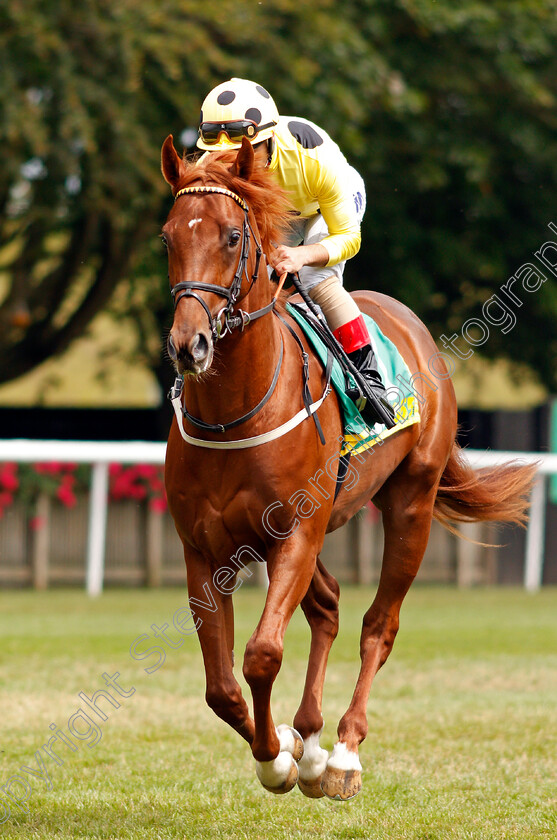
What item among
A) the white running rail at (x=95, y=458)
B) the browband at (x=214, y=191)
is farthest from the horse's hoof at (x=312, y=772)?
the white running rail at (x=95, y=458)

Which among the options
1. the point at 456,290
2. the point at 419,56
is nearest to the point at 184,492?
the point at 419,56

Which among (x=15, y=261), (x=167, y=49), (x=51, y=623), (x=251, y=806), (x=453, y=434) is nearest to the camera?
(x=251, y=806)

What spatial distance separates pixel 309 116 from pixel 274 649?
9.32 meters

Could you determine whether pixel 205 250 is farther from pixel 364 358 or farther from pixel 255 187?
pixel 364 358

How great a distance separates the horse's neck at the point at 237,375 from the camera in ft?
12.9

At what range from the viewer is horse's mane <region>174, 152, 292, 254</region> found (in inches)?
151

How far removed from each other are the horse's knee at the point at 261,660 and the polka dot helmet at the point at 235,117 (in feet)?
5.81

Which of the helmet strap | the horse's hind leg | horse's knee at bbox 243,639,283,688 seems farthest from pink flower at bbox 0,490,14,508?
horse's knee at bbox 243,639,283,688

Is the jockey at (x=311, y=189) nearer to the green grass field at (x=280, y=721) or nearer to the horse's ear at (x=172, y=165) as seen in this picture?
the horse's ear at (x=172, y=165)

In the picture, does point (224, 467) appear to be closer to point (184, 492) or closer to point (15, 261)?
point (184, 492)

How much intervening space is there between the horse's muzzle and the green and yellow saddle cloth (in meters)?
1.05

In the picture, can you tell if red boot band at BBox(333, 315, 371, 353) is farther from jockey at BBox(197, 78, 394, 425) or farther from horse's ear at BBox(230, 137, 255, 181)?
horse's ear at BBox(230, 137, 255, 181)

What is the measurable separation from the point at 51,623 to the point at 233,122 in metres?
6.11

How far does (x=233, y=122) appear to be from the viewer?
164 inches
